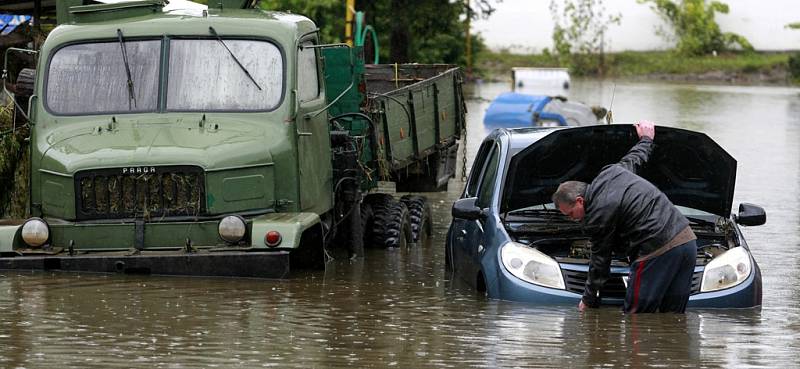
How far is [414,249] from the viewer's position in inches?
609

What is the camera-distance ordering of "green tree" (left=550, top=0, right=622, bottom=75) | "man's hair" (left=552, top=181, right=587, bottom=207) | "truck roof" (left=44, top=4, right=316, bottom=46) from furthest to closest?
"green tree" (left=550, top=0, right=622, bottom=75) < "truck roof" (left=44, top=4, right=316, bottom=46) < "man's hair" (left=552, top=181, right=587, bottom=207)

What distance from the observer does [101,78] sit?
41.7 ft

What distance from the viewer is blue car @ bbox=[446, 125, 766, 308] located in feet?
35.7

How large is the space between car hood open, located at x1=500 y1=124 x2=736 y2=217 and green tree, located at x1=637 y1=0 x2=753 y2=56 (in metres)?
67.6

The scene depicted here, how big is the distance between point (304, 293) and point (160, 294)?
1068mm

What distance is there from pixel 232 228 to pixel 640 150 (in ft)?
9.82

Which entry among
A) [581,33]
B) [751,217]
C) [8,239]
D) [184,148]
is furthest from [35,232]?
[581,33]

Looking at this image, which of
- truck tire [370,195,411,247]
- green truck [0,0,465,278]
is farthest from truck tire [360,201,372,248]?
green truck [0,0,465,278]

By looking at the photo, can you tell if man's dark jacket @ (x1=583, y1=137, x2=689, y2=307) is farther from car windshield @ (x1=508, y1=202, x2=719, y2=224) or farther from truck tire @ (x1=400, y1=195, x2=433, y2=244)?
truck tire @ (x1=400, y1=195, x2=433, y2=244)

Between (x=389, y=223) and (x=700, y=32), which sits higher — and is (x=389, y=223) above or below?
below

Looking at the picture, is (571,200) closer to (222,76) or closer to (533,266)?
(533,266)

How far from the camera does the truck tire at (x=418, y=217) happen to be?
1602cm

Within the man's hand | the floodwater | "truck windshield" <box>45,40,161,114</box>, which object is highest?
"truck windshield" <box>45,40,161,114</box>

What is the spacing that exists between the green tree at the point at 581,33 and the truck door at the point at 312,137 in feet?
212
